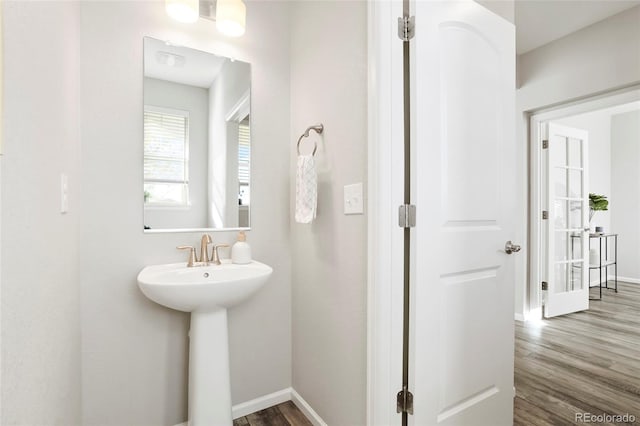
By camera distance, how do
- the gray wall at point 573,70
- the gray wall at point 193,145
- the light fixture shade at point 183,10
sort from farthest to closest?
the gray wall at point 573,70 → the gray wall at point 193,145 → the light fixture shade at point 183,10

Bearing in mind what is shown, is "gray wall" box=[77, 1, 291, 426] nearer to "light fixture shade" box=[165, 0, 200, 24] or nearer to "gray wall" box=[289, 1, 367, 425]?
"light fixture shade" box=[165, 0, 200, 24]

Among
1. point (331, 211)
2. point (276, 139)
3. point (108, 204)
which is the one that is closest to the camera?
point (108, 204)

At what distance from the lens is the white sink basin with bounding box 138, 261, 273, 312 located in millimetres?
1261

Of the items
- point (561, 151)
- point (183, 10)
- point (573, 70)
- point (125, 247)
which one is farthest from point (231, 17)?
point (561, 151)

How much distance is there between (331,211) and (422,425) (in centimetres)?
96

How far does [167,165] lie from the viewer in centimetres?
160

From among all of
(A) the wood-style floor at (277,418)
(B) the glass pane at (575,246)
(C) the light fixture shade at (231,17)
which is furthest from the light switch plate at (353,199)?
(B) the glass pane at (575,246)

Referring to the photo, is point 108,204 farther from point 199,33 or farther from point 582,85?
point 582,85

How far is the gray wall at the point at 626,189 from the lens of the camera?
473 centimetres

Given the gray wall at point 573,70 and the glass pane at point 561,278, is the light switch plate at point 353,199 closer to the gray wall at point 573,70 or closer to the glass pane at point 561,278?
the gray wall at point 573,70

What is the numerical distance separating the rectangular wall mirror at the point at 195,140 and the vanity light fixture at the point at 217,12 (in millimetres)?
144

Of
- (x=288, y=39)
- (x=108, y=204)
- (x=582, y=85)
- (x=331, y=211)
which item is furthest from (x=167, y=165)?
(x=582, y=85)

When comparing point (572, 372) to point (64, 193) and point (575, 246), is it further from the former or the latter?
point (64, 193)

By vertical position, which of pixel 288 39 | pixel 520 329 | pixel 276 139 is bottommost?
pixel 520 329
